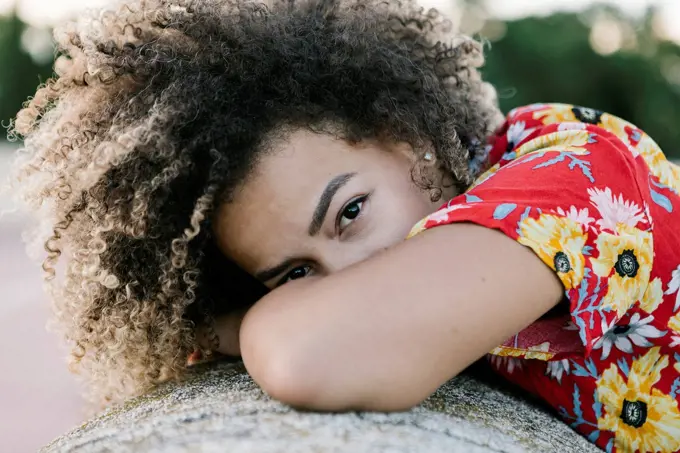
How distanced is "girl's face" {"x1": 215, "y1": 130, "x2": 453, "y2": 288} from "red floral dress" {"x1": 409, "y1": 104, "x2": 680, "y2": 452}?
0.69ft

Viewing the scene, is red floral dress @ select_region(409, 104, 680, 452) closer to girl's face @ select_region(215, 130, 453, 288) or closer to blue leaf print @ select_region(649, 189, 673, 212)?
blue leaf print @ select_region(649, 189, 673, 212)

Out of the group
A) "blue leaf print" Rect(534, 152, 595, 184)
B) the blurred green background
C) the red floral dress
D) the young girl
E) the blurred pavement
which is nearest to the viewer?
the young girl

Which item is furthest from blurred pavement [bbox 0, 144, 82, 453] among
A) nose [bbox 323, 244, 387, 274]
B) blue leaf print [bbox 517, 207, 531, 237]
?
blue leaf print [bbox 517, 207, 531, 237]

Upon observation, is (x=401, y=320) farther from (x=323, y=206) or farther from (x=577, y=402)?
(x=577, y=402)

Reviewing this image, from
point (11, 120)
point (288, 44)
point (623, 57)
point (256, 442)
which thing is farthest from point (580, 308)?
point (623, 57)

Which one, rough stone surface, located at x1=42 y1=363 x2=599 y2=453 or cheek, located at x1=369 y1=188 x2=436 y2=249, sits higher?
cheek, located at x1=369 y1=188 x2=436 y2=249

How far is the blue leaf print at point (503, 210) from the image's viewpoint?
1205 millimetres

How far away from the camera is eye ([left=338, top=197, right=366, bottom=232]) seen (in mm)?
1468

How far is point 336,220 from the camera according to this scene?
4.76ft

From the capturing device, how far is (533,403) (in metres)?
1.55

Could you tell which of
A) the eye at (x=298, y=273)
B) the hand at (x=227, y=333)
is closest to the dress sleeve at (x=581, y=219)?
the eye at (x=298, y=273)

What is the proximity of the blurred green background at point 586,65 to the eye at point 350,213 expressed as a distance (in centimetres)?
869

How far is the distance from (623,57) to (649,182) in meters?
9.05

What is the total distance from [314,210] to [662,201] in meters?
0.68
